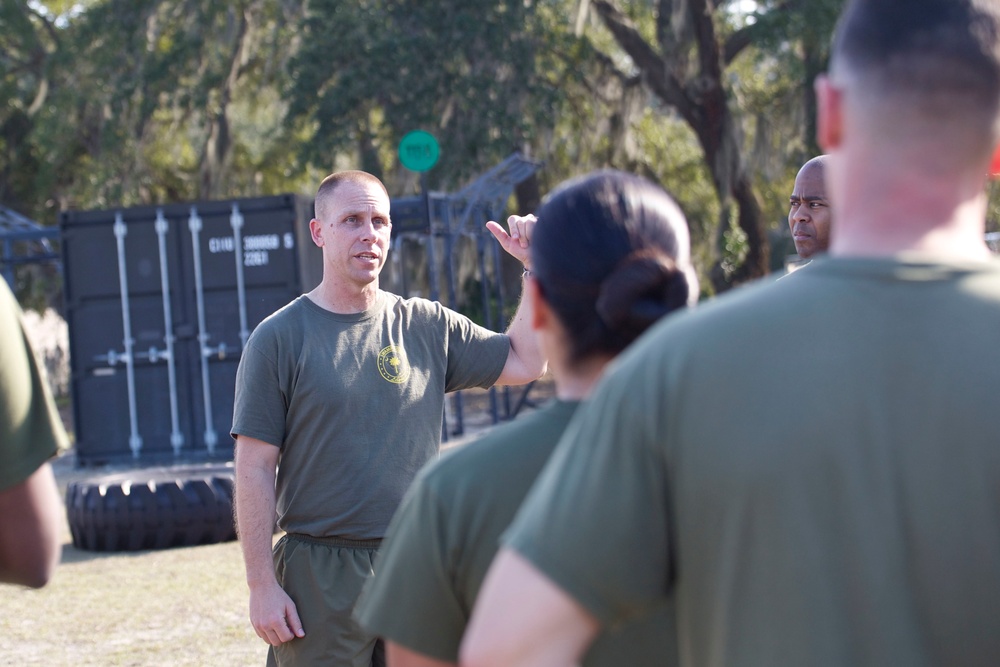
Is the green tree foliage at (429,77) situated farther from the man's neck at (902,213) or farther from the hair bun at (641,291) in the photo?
the man's neck at (902,213)

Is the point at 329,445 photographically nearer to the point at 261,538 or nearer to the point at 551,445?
the point at 261,538

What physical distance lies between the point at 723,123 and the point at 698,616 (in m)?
18.1

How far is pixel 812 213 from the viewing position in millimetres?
4492

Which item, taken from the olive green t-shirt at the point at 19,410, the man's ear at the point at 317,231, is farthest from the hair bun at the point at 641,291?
the man's ear at the point at 317,231

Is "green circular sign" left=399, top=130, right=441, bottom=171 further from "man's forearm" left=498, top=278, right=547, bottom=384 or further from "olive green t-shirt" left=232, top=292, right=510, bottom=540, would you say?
"olive green t-shirt" left=232, top=292, right=510, bottom=540

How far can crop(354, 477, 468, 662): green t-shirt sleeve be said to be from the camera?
1769 millimetres

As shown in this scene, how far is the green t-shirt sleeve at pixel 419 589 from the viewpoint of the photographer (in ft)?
5.80

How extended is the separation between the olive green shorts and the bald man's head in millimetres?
→ 1934

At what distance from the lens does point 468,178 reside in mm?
17453

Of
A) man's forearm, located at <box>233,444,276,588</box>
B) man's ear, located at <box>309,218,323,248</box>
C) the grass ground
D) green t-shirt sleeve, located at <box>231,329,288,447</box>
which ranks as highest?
man's ear, located at <box>309,218,323,248</box>

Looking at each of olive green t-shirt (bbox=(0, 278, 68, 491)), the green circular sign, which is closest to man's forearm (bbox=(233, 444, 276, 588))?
olive green t-shirt (bbox=(0, 278, 68, 491))

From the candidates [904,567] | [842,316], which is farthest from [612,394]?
[904,567]

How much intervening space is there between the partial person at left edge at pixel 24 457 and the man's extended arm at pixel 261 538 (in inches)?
58.8

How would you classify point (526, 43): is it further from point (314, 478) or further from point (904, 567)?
point (904, 567)
